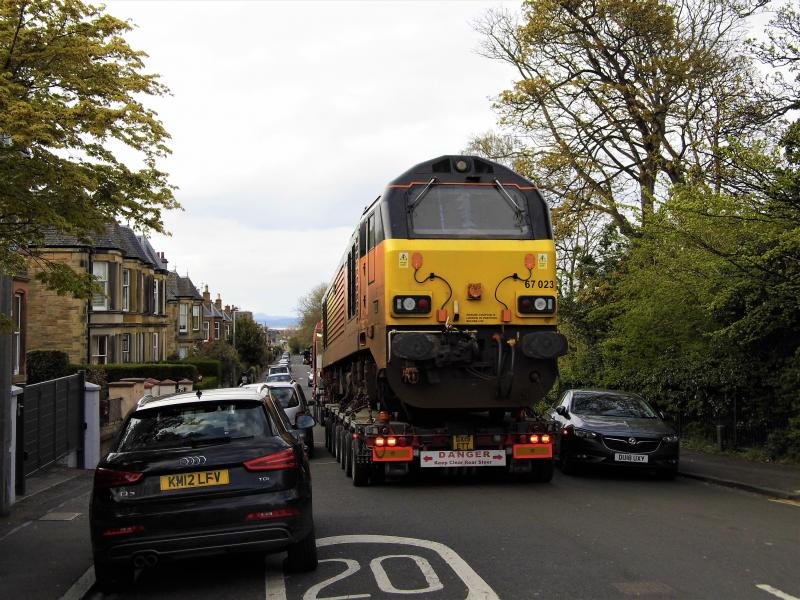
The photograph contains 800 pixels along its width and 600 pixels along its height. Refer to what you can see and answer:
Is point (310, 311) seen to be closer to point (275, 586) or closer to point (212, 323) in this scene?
point (212, 323)

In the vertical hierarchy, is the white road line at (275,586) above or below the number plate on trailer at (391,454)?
below

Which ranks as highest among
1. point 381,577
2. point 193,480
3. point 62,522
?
point 193,480

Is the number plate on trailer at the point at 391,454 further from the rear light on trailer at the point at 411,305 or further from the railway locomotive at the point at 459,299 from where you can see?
the rear light on trailer at the point at 411,305

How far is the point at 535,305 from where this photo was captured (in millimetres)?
10688

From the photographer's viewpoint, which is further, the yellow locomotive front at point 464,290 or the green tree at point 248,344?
the green tree at point 248,344

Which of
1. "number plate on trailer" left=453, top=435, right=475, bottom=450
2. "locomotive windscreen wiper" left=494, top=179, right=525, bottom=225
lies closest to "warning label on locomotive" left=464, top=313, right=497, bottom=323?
"locomotive windscreen wiper" left=494, top=179, right=525, bottom=225

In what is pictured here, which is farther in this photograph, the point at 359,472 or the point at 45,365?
the point at 45,365

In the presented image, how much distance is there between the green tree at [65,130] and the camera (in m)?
7.04

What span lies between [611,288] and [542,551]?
15553 millimetres

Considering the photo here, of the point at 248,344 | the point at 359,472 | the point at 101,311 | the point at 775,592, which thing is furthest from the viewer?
the point at 248,344

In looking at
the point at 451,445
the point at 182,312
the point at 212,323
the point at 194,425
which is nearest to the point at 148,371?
the point at 451,445

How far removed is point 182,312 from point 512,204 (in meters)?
58.5

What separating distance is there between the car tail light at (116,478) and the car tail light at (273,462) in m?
0.81

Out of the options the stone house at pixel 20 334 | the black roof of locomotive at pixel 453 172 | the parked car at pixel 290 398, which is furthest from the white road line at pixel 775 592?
the stone house at pixel 20 334
